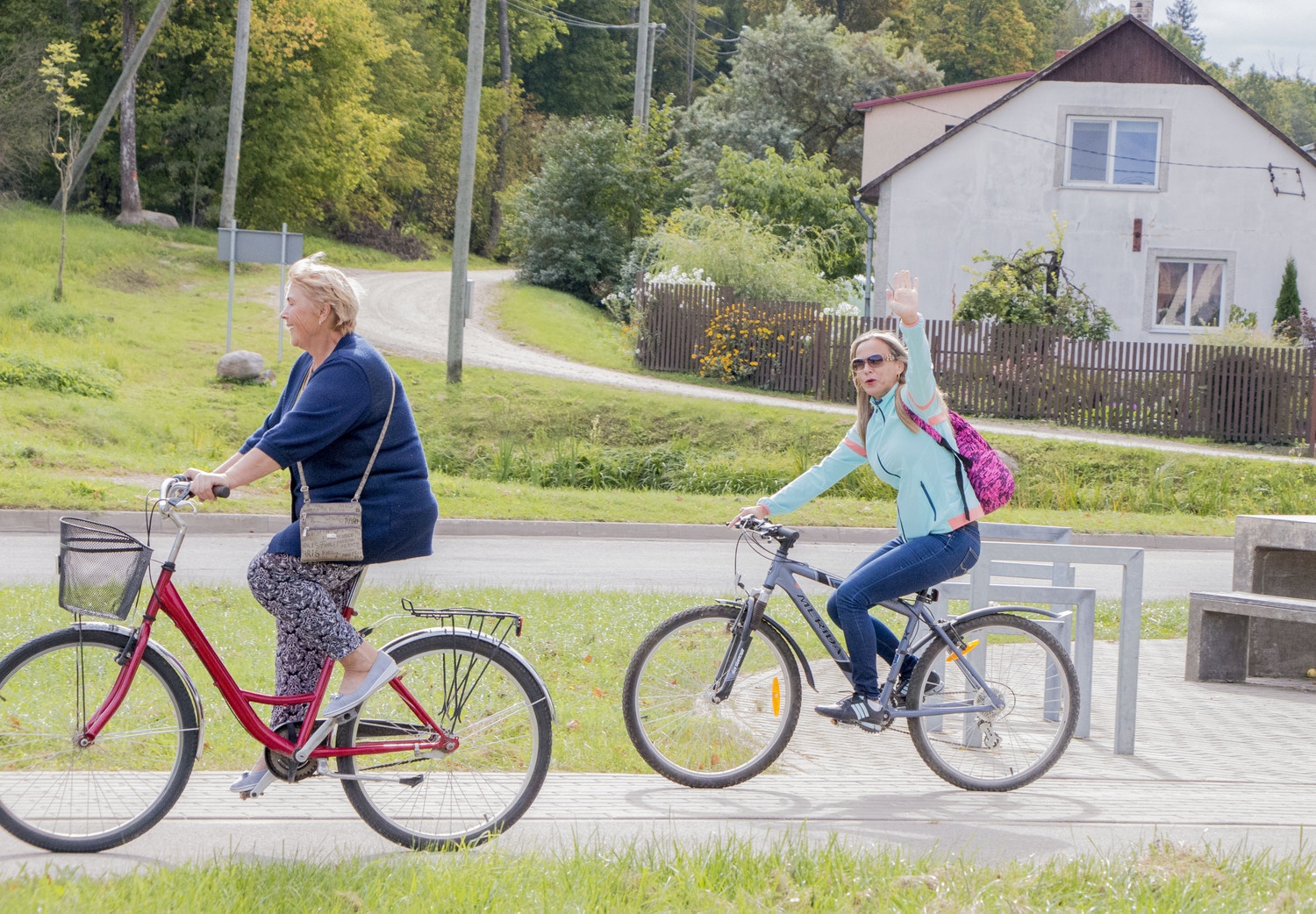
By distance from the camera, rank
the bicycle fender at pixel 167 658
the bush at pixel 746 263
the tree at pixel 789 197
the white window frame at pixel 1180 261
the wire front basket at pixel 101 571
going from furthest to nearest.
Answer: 1. the tree at pixel 789 197
2. the white window frame at pixel 1180 261
3. the bush at pixel 746 263
4. the bicycle fender at pixel 167 658
5. the wire front basket at pixel 101 571

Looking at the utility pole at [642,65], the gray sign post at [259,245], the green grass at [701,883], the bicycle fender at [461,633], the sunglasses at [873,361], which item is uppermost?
the utility pole at [642,65]

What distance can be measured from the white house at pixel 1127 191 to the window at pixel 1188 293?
0.09ft

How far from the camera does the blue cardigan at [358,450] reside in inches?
165

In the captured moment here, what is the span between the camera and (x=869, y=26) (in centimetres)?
6662

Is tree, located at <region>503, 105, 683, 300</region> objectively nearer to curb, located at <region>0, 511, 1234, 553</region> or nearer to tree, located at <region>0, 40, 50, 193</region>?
tree, located at <region>0, 40, 50, 193</region>

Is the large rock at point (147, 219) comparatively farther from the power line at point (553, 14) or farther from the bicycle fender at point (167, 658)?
the bicycle fender at point (167, 658)

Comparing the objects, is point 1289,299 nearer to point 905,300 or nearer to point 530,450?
point 530,450

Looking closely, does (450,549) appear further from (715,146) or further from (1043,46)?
(1043,46)

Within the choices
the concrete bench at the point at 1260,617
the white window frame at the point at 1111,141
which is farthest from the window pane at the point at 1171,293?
the concrete bench at the point at 1260,617

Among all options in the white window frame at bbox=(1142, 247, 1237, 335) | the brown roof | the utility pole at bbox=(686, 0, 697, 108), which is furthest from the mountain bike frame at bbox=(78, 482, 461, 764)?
the utility pole at bbox=(686, 0, 697, 108)

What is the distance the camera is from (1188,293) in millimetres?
32312

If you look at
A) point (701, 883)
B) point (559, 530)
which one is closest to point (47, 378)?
point (559, 530)

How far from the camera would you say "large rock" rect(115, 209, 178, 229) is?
135ft

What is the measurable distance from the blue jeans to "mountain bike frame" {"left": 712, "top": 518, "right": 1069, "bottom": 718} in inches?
2.3
